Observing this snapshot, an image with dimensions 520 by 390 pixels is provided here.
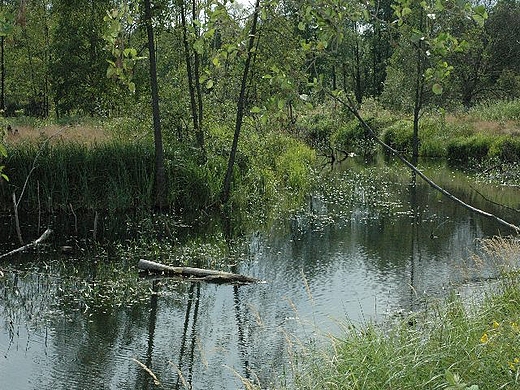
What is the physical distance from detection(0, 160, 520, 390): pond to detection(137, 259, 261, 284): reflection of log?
16 cm

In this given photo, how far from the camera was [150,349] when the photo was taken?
7590 mm

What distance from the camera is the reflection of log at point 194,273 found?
1003 centimetres

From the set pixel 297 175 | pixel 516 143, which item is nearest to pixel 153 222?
pixel 297 175

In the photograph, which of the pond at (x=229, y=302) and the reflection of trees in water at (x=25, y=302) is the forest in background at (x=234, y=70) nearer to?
the pond at (x=229, y=302)

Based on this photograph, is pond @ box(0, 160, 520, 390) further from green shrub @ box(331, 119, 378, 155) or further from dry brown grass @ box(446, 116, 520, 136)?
green shrub @ box(331, 119, 378, 155)

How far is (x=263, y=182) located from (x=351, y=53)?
37.0 meters

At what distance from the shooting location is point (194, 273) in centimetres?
1020

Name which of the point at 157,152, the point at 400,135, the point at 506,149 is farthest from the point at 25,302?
the point at 400,135

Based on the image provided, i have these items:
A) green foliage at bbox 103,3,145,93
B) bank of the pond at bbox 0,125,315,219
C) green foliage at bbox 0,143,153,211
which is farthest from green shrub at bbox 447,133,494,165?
green foliage at bbox 103,3,145,93

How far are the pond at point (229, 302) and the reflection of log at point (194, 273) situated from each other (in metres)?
0.16

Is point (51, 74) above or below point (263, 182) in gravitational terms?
above

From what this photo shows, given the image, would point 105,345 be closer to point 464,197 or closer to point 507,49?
point 464,197

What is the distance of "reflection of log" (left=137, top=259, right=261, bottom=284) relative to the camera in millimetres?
10031

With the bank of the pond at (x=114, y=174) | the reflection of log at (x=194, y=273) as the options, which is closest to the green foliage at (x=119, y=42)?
the reflection of log at (x=194, y=273)
